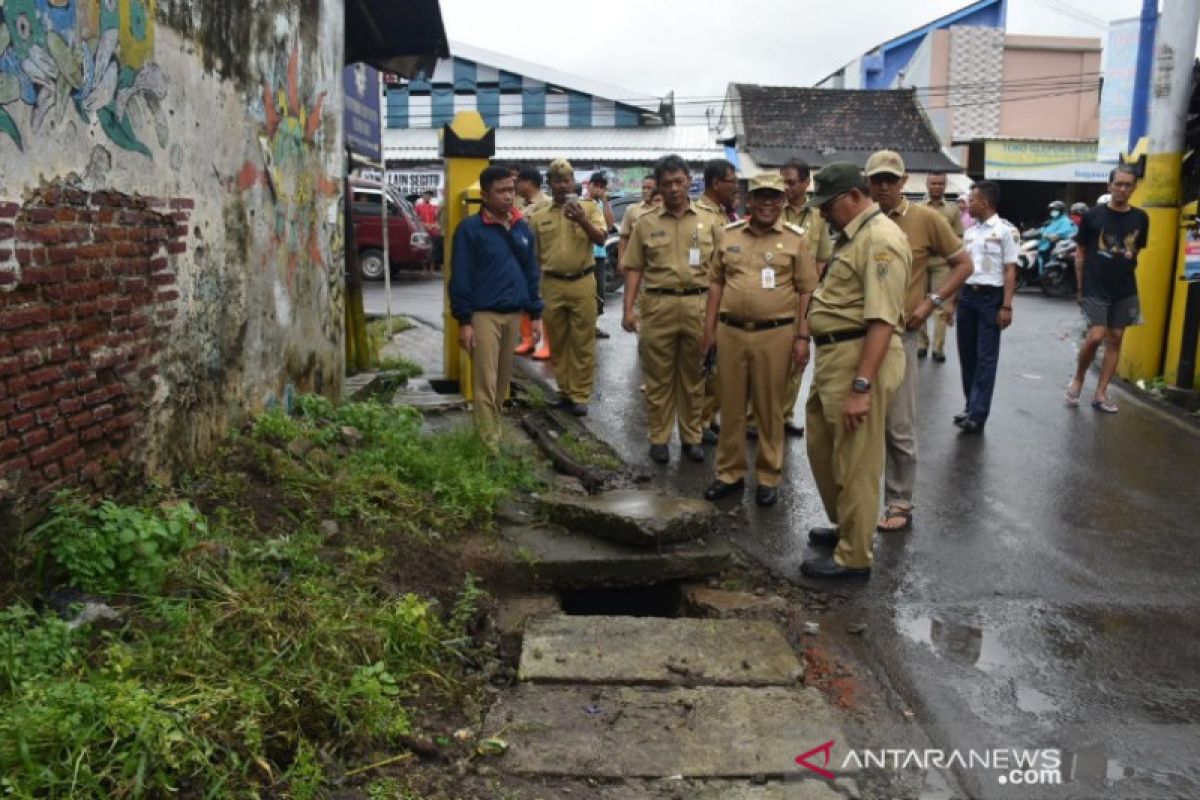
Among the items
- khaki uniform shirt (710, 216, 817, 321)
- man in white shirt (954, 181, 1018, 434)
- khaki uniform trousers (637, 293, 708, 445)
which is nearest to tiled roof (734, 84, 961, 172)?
man in white shirt (954, 181, 1018, 434)

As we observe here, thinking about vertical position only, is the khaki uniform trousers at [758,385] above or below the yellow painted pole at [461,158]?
below

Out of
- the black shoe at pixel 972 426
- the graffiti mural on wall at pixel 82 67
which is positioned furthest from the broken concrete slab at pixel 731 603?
the black shoe at pixel 972 426

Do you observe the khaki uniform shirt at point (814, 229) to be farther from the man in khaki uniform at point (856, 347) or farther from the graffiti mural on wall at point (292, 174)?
the graffiti mural on wall at point (292, 174)

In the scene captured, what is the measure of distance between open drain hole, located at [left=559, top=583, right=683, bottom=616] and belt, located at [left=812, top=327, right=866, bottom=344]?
1450 mm

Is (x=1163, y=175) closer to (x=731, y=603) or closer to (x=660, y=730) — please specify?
(x=731, y=603)

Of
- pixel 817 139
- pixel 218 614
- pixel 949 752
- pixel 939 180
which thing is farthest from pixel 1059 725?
pixel 817 139

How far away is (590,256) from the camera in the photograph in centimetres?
868

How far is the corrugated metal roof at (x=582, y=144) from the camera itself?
3550cm

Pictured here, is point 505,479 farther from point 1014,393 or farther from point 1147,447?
point 1014,393

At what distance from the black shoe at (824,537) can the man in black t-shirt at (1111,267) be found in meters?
4.63

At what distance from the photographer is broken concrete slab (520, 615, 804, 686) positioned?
159 inches

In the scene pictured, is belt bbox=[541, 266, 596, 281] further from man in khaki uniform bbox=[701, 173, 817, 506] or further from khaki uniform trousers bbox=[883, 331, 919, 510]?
khaki uniform trousers bbox=[883, 331, 919, 510]

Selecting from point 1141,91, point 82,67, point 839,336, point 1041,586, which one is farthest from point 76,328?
point 1141,91

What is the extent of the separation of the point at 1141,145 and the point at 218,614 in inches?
397
